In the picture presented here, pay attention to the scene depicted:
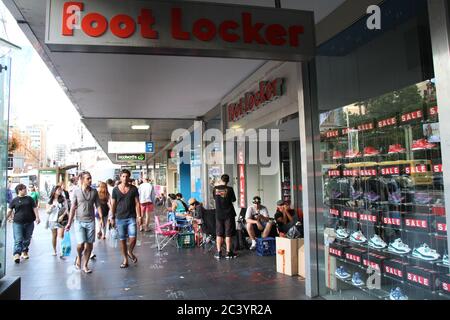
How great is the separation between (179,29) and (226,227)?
4382mm

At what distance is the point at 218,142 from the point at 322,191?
18.3 feet

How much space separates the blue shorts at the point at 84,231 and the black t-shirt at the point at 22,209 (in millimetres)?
1696

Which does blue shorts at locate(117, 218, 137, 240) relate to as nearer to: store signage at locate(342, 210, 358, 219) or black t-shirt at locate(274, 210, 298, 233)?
black t-shirt at locate(274, 210, 298, 233)

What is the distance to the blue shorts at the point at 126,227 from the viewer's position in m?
6.00

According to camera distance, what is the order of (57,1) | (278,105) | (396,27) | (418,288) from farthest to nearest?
(278,105)
(396,27)
(418,288)
(57,1)

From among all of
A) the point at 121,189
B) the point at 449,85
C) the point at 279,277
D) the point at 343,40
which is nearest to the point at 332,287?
the point at 279,277

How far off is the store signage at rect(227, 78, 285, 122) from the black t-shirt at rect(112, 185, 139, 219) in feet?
9.35

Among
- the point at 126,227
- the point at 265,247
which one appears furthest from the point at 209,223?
the point at 126,227

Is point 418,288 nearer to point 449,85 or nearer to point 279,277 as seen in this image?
point 449,85

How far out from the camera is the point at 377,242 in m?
3.73

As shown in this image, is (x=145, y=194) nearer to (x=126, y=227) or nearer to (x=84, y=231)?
(x=126, y=227)

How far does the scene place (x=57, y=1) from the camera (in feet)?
9.07

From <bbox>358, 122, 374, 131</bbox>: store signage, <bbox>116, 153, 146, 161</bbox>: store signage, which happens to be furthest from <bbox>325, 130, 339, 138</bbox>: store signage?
<bbox>116, 153, 146, 161</bbox>: store signage

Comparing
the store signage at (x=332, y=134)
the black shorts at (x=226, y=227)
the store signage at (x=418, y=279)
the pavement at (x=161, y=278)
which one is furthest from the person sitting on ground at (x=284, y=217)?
the store signage at (x=418, y=279)
